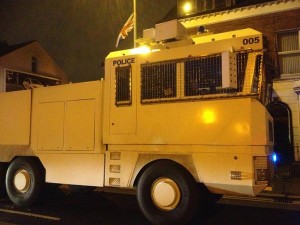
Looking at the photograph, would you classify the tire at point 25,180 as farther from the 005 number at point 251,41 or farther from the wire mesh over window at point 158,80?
the 005 number at point 251,41

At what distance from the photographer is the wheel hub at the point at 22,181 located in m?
8.46

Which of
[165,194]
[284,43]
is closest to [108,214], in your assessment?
[165,194]

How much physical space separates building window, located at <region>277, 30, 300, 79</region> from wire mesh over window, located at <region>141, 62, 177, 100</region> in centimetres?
1109

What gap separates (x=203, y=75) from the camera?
6453 millimetres

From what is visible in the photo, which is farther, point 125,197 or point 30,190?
point 125,197

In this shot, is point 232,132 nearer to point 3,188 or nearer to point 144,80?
point 144,80

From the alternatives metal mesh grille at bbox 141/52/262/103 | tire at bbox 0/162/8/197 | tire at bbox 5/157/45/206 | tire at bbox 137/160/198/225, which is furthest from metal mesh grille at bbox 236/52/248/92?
tire at bbox 0/162/8/197

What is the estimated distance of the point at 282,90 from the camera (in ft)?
53.9

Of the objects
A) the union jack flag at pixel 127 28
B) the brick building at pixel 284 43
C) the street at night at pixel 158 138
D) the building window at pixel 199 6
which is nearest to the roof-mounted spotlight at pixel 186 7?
the building window at pixel 199 6

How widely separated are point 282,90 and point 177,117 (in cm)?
1131

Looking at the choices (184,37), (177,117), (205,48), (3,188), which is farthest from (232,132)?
(3,188)

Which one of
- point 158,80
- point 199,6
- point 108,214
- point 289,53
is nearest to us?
point 158,80

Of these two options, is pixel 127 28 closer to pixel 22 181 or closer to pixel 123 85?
pixel 22 181

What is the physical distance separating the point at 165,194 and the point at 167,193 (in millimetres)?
44
